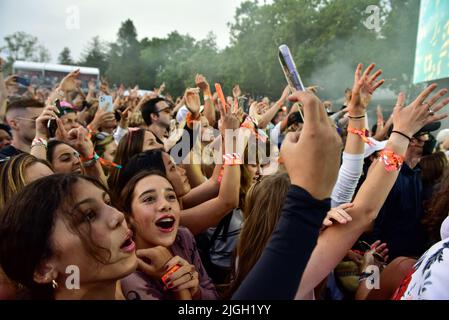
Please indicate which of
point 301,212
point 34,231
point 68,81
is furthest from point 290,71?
point 68,81

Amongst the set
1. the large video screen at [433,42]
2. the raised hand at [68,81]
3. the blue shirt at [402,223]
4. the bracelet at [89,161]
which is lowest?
the blue shirt at [402,223]

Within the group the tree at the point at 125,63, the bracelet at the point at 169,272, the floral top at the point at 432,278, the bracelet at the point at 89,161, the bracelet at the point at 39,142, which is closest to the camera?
the floral top at the point at 432,278

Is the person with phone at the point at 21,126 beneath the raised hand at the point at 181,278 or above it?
above

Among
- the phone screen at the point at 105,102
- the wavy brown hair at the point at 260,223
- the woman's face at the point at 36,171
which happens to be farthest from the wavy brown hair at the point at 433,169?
the phone screen at the point at 105,102

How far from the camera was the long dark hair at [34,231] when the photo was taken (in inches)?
50.1

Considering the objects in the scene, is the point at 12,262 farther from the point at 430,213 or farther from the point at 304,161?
the point at 430,213

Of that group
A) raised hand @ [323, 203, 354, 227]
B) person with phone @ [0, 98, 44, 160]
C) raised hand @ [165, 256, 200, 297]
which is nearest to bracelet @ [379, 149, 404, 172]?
raised hand @ [323, 203, 354, 227]

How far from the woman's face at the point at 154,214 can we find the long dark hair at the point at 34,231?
63 cm

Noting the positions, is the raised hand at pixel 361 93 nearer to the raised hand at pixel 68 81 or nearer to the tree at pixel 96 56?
the raised hand at pixel 68 81

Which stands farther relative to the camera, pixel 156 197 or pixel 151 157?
pixel 151 157

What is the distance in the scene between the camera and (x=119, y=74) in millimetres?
38375

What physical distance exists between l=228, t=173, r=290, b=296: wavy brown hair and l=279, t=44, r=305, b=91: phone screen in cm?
77

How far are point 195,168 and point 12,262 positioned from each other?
223cm
